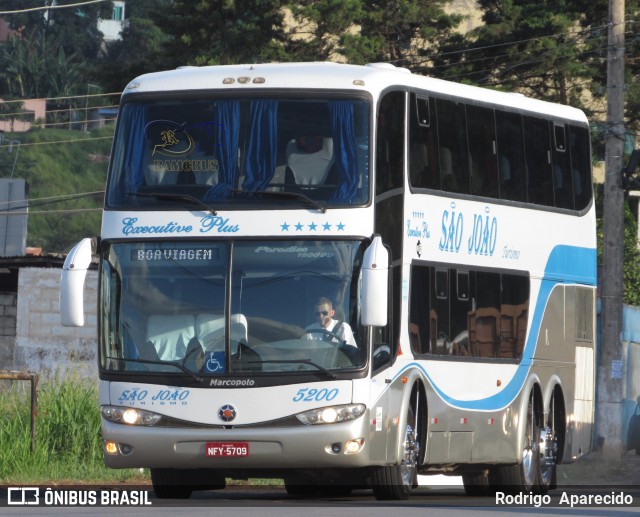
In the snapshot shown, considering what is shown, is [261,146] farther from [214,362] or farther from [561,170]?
[561,170]

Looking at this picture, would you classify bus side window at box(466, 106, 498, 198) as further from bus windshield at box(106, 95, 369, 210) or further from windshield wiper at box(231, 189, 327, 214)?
windshield wiper at box(231, 189, 327, 214)

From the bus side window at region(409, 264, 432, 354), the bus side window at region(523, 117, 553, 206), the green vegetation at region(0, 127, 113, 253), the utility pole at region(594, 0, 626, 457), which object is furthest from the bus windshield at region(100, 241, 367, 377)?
the green vegetation at region(0, 127, 113, 253)

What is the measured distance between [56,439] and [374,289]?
8032 mm

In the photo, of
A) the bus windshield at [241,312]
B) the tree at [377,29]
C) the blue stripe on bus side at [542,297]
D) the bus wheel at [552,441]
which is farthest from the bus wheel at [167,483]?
the tree at [377,29]

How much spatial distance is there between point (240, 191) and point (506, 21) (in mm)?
29576

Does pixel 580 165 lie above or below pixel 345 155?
above

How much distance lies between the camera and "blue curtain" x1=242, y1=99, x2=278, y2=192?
1702cm

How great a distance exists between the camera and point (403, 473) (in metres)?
17.5

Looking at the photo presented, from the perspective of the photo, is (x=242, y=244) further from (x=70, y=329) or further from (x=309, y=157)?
(x=70, y=329)

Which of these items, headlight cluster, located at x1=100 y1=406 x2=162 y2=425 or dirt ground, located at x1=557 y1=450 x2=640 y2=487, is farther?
dirt ground, located at x1=557 y1=450 x2=640 y2=487

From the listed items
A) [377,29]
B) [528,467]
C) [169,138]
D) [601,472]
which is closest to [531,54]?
[377,29]

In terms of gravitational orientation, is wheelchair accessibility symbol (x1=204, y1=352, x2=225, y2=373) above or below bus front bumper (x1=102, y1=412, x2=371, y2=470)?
above

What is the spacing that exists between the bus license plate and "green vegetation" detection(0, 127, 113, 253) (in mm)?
89302

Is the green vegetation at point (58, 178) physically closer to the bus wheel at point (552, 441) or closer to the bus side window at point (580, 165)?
the bus side window at point (580, 165)
